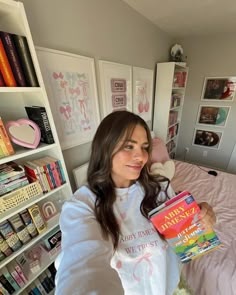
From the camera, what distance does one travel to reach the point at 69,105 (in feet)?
3.61

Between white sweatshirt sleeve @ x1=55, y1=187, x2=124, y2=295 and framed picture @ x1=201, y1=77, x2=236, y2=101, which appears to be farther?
framed picture @ x1=201, y1=77, x2=236, y2=101

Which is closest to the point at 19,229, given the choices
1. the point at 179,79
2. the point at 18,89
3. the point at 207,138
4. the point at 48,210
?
the point at 48,210

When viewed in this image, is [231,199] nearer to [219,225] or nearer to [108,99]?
[219,225]

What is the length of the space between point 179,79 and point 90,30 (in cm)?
174

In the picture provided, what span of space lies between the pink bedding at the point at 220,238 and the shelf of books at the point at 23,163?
980 millimetres

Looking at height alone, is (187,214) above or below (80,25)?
below

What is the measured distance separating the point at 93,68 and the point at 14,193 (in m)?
1.07

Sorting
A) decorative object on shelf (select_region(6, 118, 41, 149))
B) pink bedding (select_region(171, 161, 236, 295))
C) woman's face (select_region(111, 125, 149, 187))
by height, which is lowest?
pink bedding (select_region(171, 161, 236, 295))

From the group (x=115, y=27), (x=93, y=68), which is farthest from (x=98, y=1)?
(x=93, y=68)

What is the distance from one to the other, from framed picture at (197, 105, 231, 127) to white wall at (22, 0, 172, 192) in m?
1.53

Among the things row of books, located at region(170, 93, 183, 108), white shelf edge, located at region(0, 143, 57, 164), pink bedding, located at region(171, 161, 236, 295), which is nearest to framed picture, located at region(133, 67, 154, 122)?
row of books, located at region(170, 93, 183, 108)

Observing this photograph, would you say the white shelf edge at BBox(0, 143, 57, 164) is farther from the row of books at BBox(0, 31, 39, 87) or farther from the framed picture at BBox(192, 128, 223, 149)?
the framed picture at BBox(192, 128, 223, 149)

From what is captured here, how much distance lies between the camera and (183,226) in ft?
2.01

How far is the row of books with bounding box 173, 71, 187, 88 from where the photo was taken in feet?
7.31
